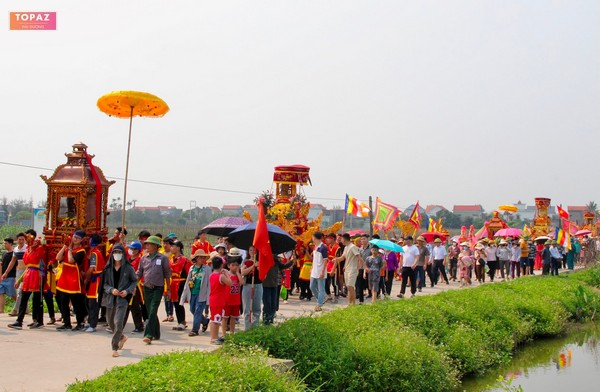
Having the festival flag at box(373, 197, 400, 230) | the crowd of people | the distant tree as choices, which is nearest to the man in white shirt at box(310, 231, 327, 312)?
the crowd of people

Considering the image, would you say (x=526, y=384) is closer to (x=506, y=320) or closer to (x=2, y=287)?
(x=506, y=320)

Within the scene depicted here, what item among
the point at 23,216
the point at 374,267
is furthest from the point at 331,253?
the point at 23,216

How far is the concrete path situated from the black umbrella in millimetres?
1672

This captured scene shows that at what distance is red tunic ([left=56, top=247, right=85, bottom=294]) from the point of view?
10.8 metres

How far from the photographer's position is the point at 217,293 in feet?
32.5

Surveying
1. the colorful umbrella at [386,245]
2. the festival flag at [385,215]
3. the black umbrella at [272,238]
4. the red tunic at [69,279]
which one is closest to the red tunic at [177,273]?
the black umbrella at [272,238]

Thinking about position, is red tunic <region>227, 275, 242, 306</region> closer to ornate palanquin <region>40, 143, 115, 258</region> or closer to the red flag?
the red flag


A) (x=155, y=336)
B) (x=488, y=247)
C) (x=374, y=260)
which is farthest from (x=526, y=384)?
(x=488, y=247)

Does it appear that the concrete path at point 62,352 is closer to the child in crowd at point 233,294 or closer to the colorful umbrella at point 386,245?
the child in crowd at point 233,294

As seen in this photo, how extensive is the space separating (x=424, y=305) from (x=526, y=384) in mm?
2305

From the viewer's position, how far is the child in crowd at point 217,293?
983 cm

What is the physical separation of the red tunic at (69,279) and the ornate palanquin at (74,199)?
1428 millimetres

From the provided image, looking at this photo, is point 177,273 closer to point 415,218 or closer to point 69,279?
point 69,279

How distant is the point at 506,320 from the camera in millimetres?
14180
